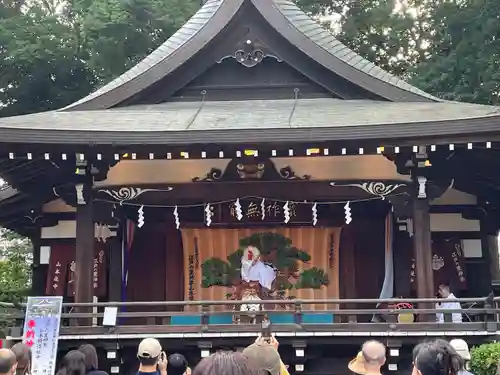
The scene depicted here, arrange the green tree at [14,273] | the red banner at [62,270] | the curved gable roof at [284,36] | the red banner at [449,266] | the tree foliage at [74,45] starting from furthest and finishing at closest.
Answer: the tree foliage at [74,45]
the green tree at [14,273]
the red banner at [62,270]
the curved gable roof at [284,36]
the red banner at [449,266]

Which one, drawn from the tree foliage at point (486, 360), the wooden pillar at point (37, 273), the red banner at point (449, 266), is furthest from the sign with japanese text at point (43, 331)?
the red banner at point (449, 266)

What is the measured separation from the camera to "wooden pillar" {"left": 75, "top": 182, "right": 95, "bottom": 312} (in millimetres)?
10070

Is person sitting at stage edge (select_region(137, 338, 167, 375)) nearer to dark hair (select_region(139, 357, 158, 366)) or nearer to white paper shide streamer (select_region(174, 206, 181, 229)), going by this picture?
dark hair (select_region(139, 357, 158, 366))

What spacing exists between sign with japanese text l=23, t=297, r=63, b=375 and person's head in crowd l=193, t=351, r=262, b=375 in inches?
276

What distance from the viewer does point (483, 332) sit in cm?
928

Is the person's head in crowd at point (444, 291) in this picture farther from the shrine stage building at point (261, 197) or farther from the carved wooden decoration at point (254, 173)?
the carved wooden decoration at point (254, 173)

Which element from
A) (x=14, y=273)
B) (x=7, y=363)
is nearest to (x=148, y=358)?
(x=7, y=363)

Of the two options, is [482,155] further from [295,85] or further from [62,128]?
[62,128]

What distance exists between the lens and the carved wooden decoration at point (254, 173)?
10.6 meters

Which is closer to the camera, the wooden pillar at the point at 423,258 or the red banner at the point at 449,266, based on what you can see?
the wooden pillar at the point at 423,258

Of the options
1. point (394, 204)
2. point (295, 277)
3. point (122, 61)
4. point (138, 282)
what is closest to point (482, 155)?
point (394, 204)

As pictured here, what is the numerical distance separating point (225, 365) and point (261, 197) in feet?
27.0

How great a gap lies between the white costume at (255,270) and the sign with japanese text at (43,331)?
322 cm

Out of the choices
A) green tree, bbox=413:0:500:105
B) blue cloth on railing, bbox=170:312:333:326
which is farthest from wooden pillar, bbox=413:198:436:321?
green tree, bbox=413:0:500:105
